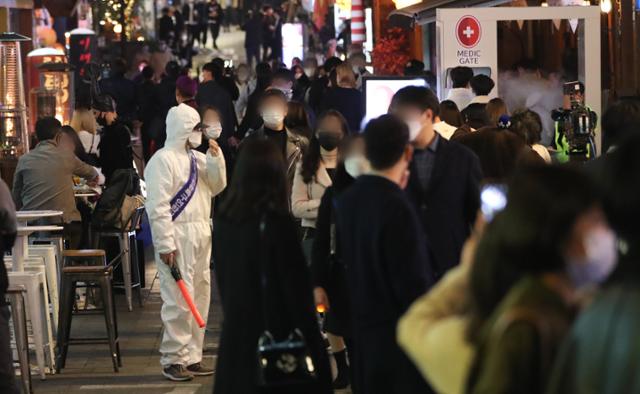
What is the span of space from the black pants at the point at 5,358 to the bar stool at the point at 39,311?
2.32 m

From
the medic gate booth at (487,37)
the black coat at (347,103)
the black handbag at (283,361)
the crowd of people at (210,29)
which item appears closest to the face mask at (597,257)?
the black handbag at (283,361)

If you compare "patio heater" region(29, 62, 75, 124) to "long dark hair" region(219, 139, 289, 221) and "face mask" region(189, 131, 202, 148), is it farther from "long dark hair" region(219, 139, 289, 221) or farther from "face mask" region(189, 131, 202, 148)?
"long dark hair" region(219, 139, 289, 221)

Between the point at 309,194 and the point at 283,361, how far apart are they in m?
4.30

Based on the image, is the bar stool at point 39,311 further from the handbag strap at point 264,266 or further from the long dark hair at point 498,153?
the handbag strap at point 264,266

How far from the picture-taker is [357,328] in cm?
646

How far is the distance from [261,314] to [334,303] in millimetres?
2316

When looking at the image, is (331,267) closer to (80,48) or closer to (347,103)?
(347,103)

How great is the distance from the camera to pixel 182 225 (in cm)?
1071

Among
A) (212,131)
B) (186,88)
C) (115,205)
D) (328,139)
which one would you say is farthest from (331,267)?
(186,88)

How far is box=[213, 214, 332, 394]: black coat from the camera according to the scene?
6.55 m

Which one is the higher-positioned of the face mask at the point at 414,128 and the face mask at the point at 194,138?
the face mask at the point at 414,128

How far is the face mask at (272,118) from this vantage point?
Answer: 1275 cm

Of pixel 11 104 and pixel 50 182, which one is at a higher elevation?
pixel 11 104

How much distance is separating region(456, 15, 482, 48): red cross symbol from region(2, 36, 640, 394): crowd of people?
2.22 ft
